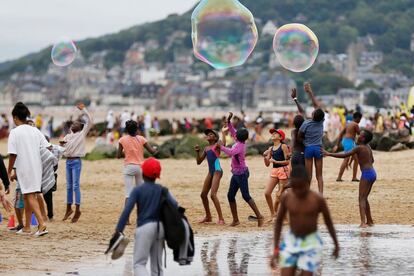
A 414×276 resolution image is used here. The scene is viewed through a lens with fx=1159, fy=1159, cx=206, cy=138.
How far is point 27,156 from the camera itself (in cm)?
1273

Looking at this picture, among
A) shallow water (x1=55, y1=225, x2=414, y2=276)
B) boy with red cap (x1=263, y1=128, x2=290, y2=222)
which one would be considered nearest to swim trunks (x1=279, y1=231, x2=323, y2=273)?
shallow water (x1=55, y1=225, x2=414, y2=276)

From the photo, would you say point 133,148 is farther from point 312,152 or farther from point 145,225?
point 145,225

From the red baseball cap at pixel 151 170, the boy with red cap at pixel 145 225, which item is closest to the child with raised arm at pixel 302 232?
the boy with red cap at pixel 145 225

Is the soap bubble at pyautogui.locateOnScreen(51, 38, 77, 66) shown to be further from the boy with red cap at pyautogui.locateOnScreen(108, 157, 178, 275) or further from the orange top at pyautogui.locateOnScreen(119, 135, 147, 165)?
the boy with red cap at pyautogui.locateOnScreen(108, 157, 178, 275)

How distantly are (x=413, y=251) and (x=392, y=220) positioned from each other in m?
3.11

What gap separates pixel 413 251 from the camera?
39.1ft

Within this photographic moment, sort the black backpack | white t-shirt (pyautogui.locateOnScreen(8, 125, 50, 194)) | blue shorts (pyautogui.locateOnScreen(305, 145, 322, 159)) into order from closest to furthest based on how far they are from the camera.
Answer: the black backpack
white t-shirt (pyautogui.locateOnScreen(8, 125, 50, 194))
blue shorts (pyautogui.locateOnScreen(305, 145, 322, 159))

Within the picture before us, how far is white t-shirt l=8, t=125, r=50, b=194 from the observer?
12.7 metres

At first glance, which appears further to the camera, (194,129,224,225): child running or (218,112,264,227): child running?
(194,129,224,225): child running

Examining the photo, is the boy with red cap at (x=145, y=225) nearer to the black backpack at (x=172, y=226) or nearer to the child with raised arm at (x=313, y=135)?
the black backpack at (x=172, y=226)

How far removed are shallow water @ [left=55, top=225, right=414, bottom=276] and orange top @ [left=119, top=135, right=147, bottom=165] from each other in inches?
51.3

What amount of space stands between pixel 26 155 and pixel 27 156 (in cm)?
2

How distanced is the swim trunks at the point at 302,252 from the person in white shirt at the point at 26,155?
492cm

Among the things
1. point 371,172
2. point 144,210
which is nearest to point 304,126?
point 371,172
